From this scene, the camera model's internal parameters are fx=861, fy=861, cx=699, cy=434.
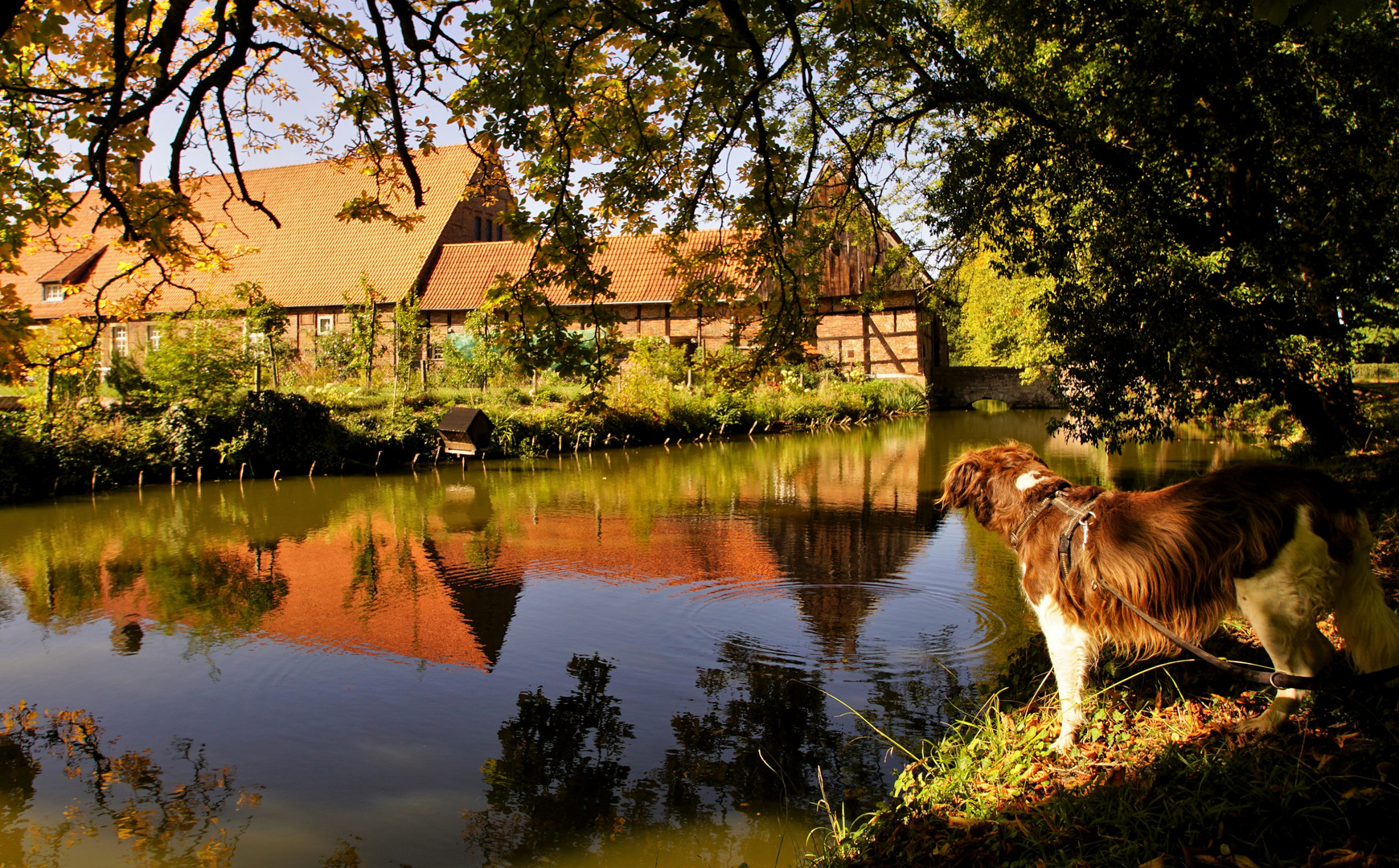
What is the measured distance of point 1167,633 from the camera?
10.4 feet

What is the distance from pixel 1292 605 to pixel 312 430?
17114 mm

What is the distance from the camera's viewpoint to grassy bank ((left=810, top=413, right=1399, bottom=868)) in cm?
261

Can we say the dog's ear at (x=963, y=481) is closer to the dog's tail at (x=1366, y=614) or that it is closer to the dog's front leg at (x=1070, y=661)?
the dog's front leg at (x=1070, y=661)

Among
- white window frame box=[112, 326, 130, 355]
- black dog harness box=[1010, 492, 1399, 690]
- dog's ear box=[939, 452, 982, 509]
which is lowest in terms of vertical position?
black dog harness box=[1010, 492, 1399, 690]

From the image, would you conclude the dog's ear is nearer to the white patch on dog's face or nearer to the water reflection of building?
the white patch on dog's face

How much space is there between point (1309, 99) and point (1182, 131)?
3.10ft

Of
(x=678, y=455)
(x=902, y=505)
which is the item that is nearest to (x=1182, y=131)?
(x=902, y=505)

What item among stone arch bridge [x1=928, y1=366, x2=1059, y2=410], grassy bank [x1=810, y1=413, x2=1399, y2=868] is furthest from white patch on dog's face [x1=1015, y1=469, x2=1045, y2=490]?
stone arch bridge [x1=928, y1=366, x2=1059, y2=410]

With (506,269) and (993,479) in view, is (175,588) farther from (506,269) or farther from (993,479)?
(506,269)

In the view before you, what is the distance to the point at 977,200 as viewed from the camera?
8477 millimetres

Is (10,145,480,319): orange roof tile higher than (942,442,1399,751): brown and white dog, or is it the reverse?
(10,145,480,319): orange roof tile

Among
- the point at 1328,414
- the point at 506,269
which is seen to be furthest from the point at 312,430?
the point at 1328,414

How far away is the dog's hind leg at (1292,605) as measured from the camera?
3082 millimetres

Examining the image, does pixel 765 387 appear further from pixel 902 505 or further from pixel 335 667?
pixel 335 667
